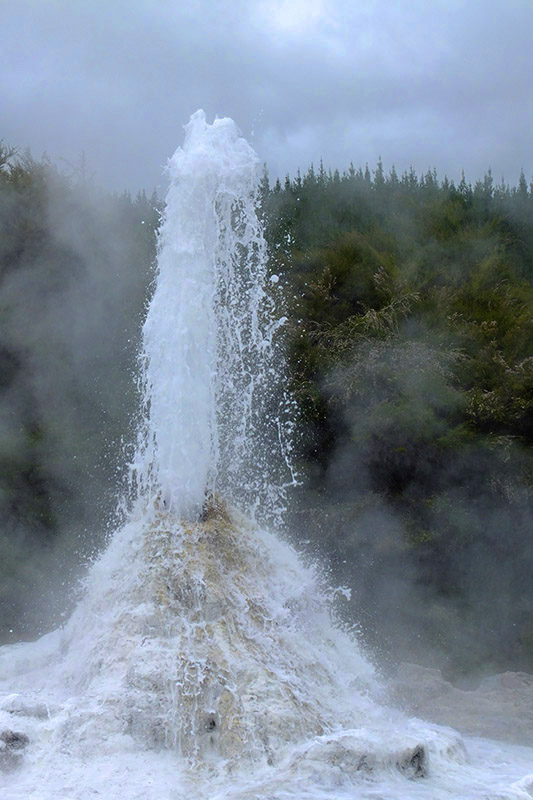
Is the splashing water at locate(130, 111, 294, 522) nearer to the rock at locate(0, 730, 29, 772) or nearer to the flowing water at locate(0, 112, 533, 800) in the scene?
the flowing water at locate(0, 112, 533, 800)

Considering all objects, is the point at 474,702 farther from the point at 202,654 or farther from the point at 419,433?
the point at 419,433

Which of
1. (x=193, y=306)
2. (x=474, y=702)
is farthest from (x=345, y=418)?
(x=193, y=306)

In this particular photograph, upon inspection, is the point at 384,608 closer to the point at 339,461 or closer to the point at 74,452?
A: the point at 339,461

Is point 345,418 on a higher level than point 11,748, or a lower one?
higher

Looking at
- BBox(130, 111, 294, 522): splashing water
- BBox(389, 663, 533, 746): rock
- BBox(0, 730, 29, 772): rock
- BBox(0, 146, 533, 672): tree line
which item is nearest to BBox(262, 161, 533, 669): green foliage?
BBox(0, 146, 533, 672): tree line

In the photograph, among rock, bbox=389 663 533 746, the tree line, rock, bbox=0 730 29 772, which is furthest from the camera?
the tree line

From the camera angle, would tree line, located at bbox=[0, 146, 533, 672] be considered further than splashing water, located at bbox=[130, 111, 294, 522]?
Yes

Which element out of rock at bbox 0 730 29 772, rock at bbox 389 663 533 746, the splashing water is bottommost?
rock at bbox 0 730 29 772

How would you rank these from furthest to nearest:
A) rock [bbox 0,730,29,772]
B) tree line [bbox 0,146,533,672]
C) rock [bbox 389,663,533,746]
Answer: tree line [bbox 0,146,533,672], rock [bbox 389,663,533,746], rock [bbox 0,730,29,772]
